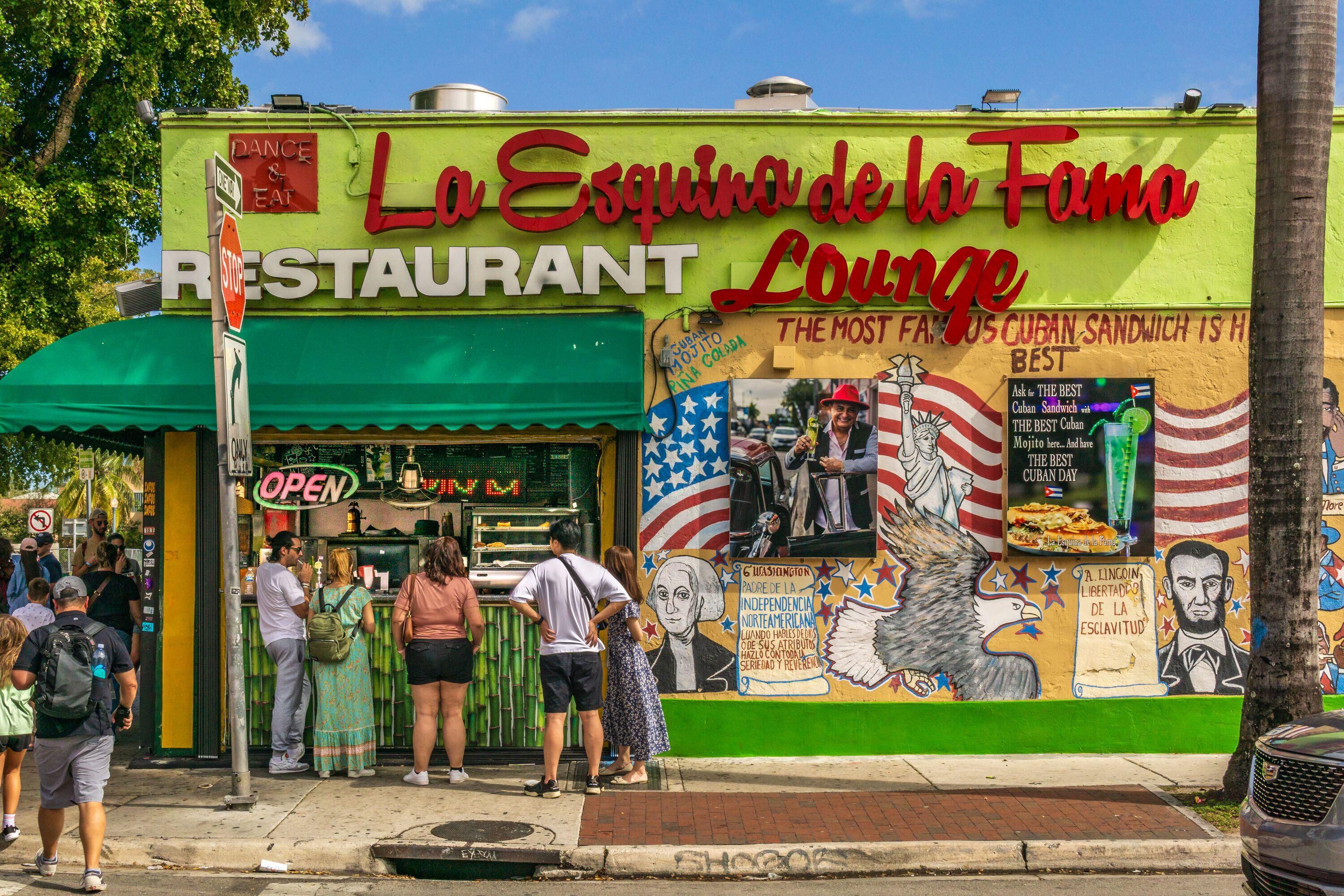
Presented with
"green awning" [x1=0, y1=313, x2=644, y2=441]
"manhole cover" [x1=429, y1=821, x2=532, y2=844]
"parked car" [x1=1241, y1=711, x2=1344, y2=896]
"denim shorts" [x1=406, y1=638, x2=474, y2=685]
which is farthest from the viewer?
"green awning" [x1=0, y1=313, x2=644, y2=441]

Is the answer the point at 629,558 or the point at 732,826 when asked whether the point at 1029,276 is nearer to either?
the point at 629,558

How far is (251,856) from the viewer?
21.0ft

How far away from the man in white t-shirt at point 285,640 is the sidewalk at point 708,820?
33 centimetres

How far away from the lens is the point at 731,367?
8945 mm

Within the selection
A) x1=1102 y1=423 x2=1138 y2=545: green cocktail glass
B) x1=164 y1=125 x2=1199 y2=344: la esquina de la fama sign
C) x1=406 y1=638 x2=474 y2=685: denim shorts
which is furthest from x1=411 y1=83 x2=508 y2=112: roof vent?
x1=1102 y1=423 x2=1138 y2=545: green cocktail glass

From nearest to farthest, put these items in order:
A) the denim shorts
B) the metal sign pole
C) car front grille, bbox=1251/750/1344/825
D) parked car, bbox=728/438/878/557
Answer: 1. car front grille, bbox=1251/750/1344/825
2. the metal sign pole
3. the denim shorts
4. parked car, bbox=728/438/878/557

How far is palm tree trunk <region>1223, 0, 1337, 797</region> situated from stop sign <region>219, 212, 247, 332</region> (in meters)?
7.01

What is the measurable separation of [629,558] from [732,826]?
209 centimetres

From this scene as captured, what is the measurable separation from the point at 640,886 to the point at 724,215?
17.7 ft

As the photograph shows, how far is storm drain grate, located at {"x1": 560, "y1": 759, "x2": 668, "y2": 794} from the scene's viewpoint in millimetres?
7852

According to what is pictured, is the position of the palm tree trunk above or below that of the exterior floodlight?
below

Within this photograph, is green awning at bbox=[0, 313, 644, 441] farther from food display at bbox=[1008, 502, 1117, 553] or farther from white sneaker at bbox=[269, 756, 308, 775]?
food display at bbox=[1008, 502, 1117, 553]

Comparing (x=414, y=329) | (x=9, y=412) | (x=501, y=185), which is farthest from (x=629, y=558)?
(x=9, y=412)

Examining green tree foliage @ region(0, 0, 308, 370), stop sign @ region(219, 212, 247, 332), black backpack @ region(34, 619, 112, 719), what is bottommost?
black backpack @ region(34, 619, 112, 719)
